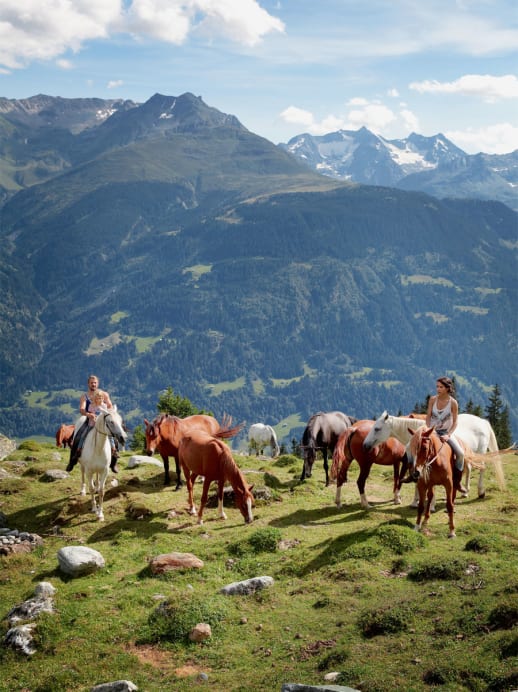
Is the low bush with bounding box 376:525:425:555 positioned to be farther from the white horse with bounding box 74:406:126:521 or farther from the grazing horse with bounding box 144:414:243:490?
the white horse with bounding box 74:406:126:521

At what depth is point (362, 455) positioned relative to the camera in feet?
84.6

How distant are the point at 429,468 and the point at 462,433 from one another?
6.77 m

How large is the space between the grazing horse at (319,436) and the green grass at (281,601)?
5686mm

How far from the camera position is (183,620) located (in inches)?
651

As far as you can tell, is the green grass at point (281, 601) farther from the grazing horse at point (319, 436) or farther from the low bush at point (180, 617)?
the grazing horse at point (319, 436)

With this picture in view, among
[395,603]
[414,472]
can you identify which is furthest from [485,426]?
[395,603]

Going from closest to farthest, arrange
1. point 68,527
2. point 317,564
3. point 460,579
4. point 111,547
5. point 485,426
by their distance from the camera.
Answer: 1. point 460,579
2. point 317,564
3. point 111,547
4. point 68,527
5. point 485,426

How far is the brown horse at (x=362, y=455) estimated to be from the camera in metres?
26.0

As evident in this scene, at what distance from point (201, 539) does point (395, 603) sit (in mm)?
9060

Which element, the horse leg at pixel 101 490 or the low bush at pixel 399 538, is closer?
the low bush at pixel 399 538

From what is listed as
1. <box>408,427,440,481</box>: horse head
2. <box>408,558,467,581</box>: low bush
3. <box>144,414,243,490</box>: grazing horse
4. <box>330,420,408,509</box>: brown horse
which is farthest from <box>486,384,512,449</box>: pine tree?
<box>408,558,467,581</box>: low bush

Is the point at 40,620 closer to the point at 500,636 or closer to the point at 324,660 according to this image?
the point at 324,660

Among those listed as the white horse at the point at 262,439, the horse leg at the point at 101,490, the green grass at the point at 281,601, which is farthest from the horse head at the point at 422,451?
the white horse at the point at 262,439

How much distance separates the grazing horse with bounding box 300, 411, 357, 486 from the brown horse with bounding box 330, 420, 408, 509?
530 cm
